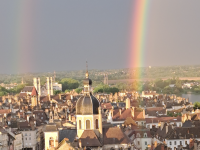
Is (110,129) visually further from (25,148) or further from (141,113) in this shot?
(141,113)

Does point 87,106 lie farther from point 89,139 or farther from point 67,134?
point 89,139

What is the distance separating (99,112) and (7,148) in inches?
629

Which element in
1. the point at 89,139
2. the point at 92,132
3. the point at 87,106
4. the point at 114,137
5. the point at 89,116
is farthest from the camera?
the point at 87,106

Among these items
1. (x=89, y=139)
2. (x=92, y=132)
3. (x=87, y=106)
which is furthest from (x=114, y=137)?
(x=87, y=106)

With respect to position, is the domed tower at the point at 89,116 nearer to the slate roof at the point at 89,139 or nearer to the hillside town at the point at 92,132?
the hillside town at the point at 92,132

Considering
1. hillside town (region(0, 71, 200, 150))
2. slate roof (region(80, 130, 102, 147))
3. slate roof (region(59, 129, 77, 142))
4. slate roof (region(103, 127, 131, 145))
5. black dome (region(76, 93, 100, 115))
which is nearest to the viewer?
slate roof (region(80, 130, 102, 147))

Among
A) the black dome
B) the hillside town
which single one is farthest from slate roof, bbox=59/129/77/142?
the black dome

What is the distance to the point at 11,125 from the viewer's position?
80.2 m

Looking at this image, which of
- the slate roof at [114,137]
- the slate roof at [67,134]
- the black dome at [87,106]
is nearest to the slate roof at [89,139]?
the slate roof at [114,137]

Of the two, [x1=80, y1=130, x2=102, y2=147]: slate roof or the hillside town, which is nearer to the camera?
[x1=80, y1=130, x2=102, y2=147]: slate roof

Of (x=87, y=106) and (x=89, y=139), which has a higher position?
(x=87, y=106)

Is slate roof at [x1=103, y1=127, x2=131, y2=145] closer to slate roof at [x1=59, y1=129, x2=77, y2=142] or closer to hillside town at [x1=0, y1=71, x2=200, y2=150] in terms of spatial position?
hillside town at [x1=0, y1=71, x2=200, y2=150]

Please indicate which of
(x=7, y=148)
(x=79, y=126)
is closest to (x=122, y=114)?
(x=7, y=148)

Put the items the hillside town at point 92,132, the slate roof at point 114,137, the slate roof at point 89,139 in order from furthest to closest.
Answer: the slate roof at point 114,137 → the hillside town at point 92,132 → the slate roof at point 89,139
